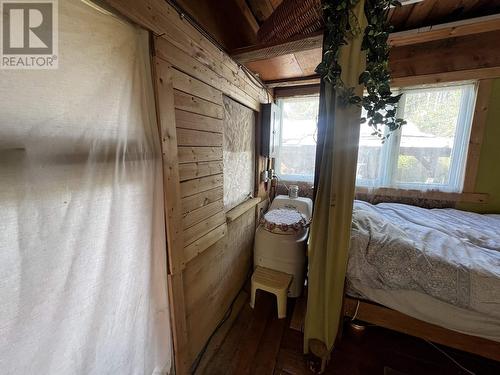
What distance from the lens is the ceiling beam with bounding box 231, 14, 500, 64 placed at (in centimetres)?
127

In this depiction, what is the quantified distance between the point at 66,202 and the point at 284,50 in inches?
57.9

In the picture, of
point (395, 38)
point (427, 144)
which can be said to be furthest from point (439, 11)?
point (427, 144)

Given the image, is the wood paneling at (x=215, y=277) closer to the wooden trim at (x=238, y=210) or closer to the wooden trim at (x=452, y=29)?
the wooden trim at (x=238, y=210)

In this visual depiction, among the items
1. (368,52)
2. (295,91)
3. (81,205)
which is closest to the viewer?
(81,205)

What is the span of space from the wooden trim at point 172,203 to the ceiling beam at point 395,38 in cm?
76

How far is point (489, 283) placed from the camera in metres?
1.08

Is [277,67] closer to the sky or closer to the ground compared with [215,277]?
closer to the sky

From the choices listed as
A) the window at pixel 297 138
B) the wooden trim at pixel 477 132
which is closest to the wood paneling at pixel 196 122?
the window at pixel 297 138

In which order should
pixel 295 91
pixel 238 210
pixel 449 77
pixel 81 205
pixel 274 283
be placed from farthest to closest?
pixel 295 91, pixel 449 77, pixel 238 210, pixel 274 283, pixel 81 205

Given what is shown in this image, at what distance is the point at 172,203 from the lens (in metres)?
1.01

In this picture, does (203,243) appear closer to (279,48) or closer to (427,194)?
(279,48)

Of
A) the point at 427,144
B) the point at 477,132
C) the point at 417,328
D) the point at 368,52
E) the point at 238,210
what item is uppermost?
the point at 368,52

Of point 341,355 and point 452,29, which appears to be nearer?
point 341,355

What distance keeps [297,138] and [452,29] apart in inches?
62.2
